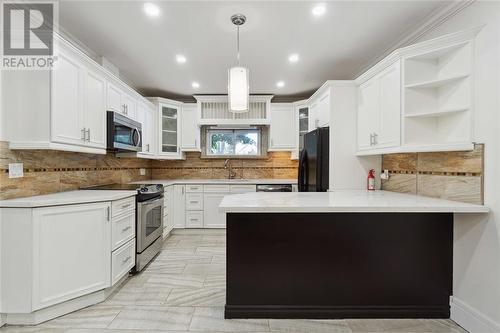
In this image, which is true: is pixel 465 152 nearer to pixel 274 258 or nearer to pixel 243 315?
pixel 274 258

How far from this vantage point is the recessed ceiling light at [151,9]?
7.32ft

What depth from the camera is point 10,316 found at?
1.96 metres

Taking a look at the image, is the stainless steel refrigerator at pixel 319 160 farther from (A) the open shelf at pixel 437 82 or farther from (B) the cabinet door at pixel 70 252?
(B) the cabinet door at pixel 70 252

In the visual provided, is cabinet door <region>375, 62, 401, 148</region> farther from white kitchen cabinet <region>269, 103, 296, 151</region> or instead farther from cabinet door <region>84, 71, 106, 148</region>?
cabinet door <region>84, 71, 106, 148</region>

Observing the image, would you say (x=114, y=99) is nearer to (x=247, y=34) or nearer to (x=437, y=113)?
(x=247, y=34)

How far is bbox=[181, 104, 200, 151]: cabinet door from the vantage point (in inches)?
197

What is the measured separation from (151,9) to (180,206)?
3.22 m

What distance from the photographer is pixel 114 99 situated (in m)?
3.13

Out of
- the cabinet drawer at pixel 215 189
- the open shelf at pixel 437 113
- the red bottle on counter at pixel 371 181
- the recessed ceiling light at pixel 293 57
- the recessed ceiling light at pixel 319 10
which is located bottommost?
the cabinet drawer at pixel 215 189

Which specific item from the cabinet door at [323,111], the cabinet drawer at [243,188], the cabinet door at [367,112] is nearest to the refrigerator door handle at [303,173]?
the cabinet door at [323,111]

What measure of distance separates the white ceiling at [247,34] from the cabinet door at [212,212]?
6.82 ft

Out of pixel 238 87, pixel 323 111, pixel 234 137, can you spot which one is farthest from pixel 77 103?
pixel 234 137

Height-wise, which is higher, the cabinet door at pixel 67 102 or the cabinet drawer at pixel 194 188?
the cabinet door at pixel 67 102

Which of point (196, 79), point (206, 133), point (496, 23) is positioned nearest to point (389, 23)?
point (496, 23)
